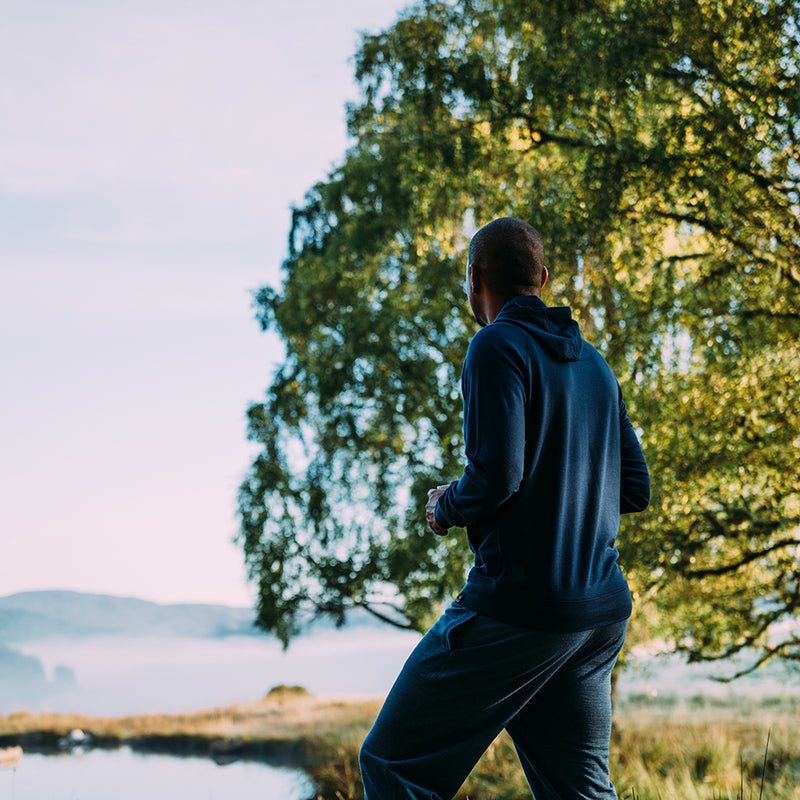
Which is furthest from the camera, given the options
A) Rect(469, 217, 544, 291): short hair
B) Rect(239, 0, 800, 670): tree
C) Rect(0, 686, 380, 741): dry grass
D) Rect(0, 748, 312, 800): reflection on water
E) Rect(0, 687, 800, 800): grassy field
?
Rect(0, 686, 380, 741): dry grass

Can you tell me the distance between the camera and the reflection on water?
11.8m

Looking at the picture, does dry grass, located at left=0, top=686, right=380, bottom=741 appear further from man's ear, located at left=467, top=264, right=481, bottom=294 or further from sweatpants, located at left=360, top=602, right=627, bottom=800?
man's ear, located at left=467, top=264, right=481, bottom=294

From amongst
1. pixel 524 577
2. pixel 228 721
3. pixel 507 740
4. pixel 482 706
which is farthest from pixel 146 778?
pixel 524 577

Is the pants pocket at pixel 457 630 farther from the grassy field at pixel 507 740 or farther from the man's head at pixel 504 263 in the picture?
the grassy field at pixel 507 740

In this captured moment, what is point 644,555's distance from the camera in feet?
23.4

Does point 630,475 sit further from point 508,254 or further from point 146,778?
point 146,778

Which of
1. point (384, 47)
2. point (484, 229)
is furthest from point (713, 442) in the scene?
point (384, 47)

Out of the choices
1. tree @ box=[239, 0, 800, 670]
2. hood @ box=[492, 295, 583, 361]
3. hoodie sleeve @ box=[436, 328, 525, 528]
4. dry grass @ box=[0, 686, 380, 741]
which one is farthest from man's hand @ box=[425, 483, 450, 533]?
dry grass @ box=[0, 686, 380, 741]

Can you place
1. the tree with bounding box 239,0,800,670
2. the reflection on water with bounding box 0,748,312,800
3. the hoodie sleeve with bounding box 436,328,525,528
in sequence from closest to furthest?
1. the hoodie sleeve with bounding box 436,328,525,528
2. the tree with bounding box 239,0,800,670
3. the reflection on water with bounding box 0,748,312,800

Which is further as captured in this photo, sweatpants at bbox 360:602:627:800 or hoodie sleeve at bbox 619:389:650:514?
hoodie sleeve at bbox 619:389:650:514

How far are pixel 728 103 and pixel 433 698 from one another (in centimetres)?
607

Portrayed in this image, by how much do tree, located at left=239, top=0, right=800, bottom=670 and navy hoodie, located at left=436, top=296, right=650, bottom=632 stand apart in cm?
498

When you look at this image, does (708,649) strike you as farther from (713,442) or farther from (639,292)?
(639,292)

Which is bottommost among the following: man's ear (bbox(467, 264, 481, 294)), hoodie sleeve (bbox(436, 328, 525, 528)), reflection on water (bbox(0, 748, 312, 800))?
reflection on water (bbox(0, 748, 312, 800))
